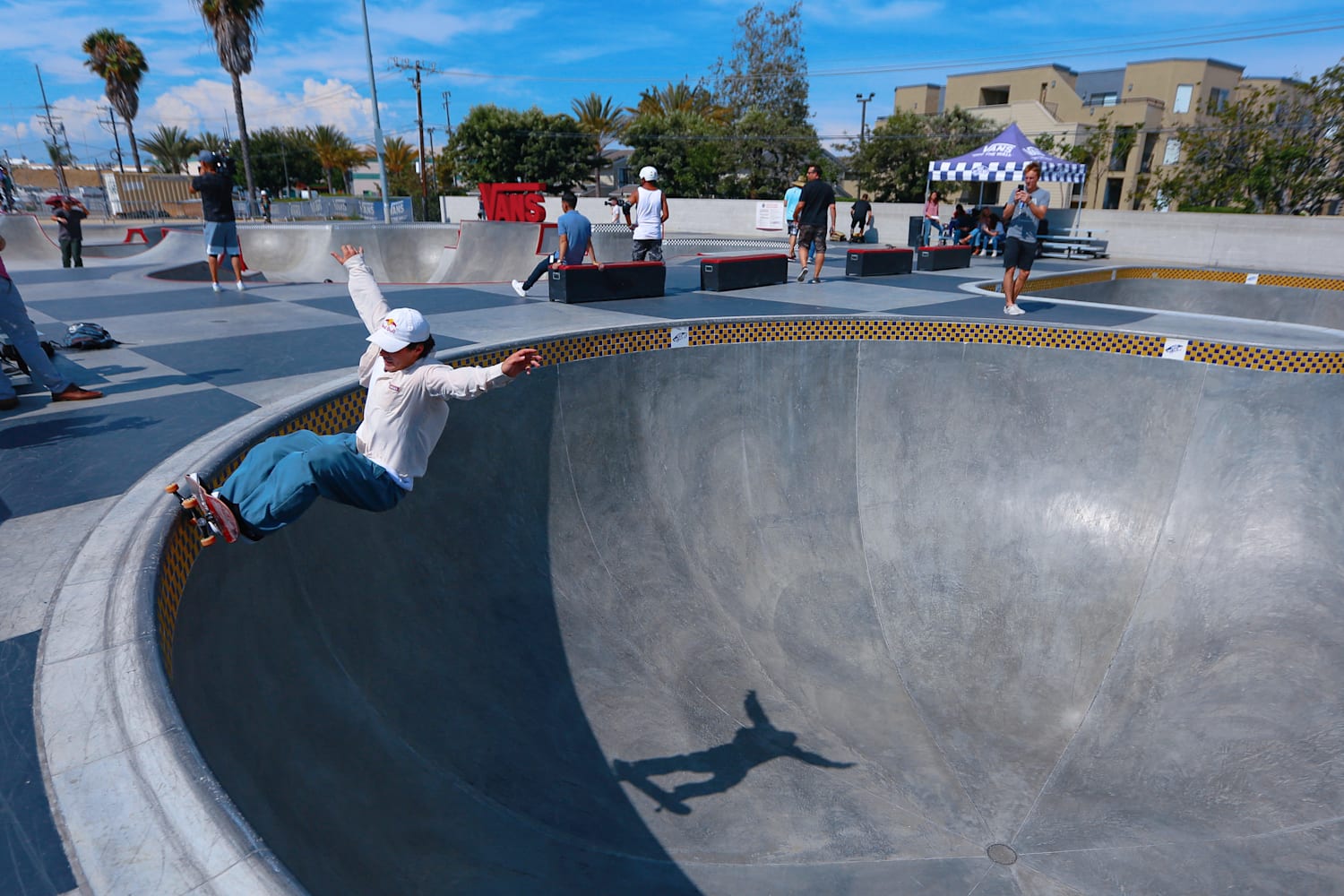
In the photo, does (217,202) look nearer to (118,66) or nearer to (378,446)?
(378,446)

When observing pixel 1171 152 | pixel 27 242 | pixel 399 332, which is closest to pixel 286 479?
pixel 399 332

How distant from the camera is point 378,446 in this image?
146 inches

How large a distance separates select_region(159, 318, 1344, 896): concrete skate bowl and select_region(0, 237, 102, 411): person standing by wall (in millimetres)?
2796

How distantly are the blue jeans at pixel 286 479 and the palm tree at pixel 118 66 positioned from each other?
230 feet

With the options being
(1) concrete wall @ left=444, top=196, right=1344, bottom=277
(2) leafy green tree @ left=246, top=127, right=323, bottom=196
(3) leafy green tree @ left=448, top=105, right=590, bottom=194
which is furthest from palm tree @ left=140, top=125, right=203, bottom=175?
(1) concrete wall @ left=444, top=196, right=1344, bottom=277

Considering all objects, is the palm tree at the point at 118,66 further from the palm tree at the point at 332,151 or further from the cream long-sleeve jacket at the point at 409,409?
the cream long-sleeve jacket at the point at 409,409

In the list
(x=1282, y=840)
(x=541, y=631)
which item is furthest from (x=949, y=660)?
(x=541, y=631)

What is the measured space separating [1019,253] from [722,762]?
8208mm

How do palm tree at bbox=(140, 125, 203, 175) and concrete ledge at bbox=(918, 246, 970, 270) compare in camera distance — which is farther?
palm tree at bbox=(140, 125, 203, 175)

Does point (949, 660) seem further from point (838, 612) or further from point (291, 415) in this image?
point (291, 415)

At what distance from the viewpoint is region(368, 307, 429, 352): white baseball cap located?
144 inches

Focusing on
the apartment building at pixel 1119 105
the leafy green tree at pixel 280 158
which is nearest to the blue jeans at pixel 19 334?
the apartment building at pixel 1119 105

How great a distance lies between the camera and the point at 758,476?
7785 millimetres

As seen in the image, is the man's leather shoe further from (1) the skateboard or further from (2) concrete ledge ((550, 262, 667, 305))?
(2) concrete ledge ((550, 262, 667, 305))
